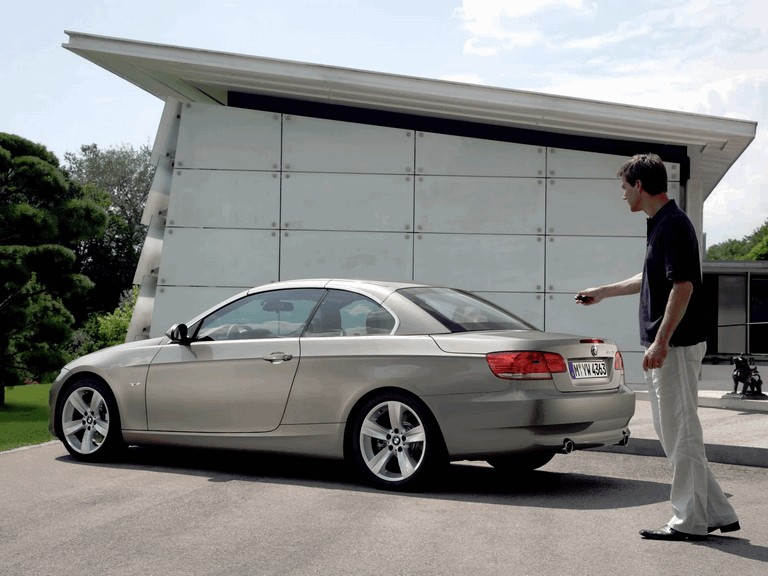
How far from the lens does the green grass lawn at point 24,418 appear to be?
39.8 ft

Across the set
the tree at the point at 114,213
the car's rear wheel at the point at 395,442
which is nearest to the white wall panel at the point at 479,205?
the car's rear wheel at the point at 395,442

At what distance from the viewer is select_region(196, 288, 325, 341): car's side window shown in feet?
27.0

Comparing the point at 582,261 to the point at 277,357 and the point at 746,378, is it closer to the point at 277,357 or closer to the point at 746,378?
the point at 746,378

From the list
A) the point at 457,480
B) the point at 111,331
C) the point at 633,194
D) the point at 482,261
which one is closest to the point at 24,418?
the point at 482,261

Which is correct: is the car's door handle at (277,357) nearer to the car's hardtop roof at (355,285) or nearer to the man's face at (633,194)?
the car's hardtop roof at (355,285)

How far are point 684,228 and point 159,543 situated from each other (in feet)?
10.8

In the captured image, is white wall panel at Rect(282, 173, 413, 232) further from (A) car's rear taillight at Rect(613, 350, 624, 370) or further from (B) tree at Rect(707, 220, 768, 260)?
(B) tree at Rect(707, 220, 768, 260)

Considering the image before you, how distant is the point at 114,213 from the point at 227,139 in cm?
4940

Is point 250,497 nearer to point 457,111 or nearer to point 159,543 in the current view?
point 159,543

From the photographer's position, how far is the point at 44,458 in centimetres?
927

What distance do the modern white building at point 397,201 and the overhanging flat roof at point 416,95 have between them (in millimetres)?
82

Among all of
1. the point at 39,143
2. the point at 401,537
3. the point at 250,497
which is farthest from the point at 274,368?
the point at 39,143

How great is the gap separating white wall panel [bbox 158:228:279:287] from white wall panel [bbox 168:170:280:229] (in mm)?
191

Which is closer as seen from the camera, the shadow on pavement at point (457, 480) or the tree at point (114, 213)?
the shadow on pavement at point (457, 480)
